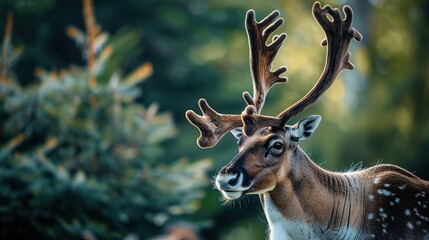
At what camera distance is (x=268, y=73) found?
7.56 metres

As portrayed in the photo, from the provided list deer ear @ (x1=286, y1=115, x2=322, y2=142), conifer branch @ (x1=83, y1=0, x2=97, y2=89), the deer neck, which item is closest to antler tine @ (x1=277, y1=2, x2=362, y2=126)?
deer ear @ (x1=286, y1=115, x2=322, y2=142)

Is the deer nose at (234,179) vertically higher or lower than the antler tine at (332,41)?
lower

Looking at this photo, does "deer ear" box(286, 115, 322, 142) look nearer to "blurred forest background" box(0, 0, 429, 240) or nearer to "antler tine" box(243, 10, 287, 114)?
"antler tine" box(243, 10, 287, 114)

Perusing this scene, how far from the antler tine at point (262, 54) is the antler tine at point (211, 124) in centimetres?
34

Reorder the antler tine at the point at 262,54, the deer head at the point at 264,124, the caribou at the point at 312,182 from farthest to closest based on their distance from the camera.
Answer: the antler tine at the point at 262,54, the caribou at the point at 312,182, the deer head at the point at 264,124

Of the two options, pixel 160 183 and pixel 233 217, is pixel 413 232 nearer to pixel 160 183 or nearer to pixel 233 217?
pixel 160 183

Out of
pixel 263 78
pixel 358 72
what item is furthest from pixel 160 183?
pixel 358 72

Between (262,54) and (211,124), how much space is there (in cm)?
85

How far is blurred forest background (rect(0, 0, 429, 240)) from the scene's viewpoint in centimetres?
1457

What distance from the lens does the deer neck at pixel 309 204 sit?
22.1 feet

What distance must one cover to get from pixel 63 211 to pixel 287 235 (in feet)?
27.4

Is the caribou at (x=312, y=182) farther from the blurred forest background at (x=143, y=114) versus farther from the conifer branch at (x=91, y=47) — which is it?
the conifer branch at (x=91, y=47)

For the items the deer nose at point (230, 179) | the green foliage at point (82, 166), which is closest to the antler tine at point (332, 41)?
the deer nose at point (230, 179)

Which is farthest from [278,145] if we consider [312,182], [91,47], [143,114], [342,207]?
[91,47]
